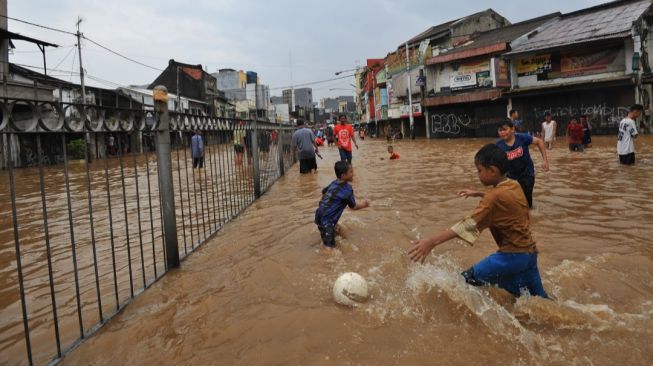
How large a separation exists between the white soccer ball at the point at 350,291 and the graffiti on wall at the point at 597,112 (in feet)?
86.8

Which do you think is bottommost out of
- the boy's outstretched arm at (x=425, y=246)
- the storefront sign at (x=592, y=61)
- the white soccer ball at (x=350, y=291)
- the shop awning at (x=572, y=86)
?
the white soccer ball at (x=350, y=291)

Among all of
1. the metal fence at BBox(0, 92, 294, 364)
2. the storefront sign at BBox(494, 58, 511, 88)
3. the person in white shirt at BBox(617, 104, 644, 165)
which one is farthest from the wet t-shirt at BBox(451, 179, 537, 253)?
the storefront sign at BBox(494, 58, 511, 88)

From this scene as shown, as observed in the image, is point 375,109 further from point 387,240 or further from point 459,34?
point 387,240

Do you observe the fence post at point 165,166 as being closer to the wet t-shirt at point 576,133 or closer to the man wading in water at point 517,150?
the man wading in water at point 517,150

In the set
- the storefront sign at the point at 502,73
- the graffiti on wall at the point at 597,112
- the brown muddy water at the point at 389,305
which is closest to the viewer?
the brown muddy water at the point at 389,305

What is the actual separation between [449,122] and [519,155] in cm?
3031

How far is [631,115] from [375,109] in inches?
1783

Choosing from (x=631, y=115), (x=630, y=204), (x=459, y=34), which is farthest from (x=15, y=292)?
(x=459, y=34)

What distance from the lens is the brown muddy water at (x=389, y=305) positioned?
10.1 ft

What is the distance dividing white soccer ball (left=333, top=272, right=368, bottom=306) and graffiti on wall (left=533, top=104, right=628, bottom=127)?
2645 centimetres

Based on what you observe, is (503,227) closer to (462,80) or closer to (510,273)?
(510,273)

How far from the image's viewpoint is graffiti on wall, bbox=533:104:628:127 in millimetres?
25391

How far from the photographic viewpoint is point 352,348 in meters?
3.12

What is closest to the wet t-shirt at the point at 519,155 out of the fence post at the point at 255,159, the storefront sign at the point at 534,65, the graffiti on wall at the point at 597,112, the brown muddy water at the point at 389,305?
the brown muddy water at the point at 389,305
